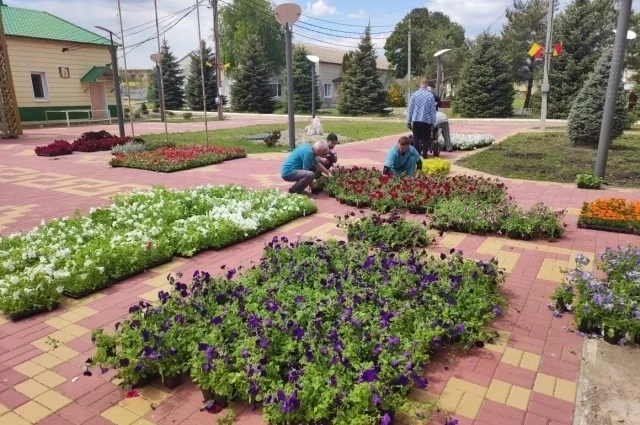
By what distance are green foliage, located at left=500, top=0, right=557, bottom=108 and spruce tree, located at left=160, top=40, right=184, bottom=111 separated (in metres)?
27.6

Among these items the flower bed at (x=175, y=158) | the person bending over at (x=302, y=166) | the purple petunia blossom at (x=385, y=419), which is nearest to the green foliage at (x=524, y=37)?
the flower bed at (x=175, y=158)

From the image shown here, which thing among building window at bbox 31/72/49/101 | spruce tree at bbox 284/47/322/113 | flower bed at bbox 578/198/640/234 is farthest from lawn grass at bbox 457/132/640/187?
spruce tree at bbox 284/47/322/113

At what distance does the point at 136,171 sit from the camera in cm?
1062

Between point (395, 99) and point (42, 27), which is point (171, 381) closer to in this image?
point (42, 27)

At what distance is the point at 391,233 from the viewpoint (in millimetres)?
5113

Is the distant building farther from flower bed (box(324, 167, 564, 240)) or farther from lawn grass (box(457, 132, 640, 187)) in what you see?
flower bed (box(324, 167, 564, 240))

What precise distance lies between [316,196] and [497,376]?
518 cm

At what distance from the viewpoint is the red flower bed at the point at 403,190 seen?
6.65 m

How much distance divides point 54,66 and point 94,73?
→ 192cm

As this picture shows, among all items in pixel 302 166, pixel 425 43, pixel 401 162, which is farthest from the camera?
pixel 425 43

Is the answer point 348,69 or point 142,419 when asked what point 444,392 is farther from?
point 348,69

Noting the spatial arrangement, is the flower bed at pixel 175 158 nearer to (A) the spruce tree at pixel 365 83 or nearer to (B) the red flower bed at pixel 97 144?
(B) the red flower bed at pixel 97 144

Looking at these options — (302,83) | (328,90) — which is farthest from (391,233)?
(328,90)

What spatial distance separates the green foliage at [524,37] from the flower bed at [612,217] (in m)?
33.0
